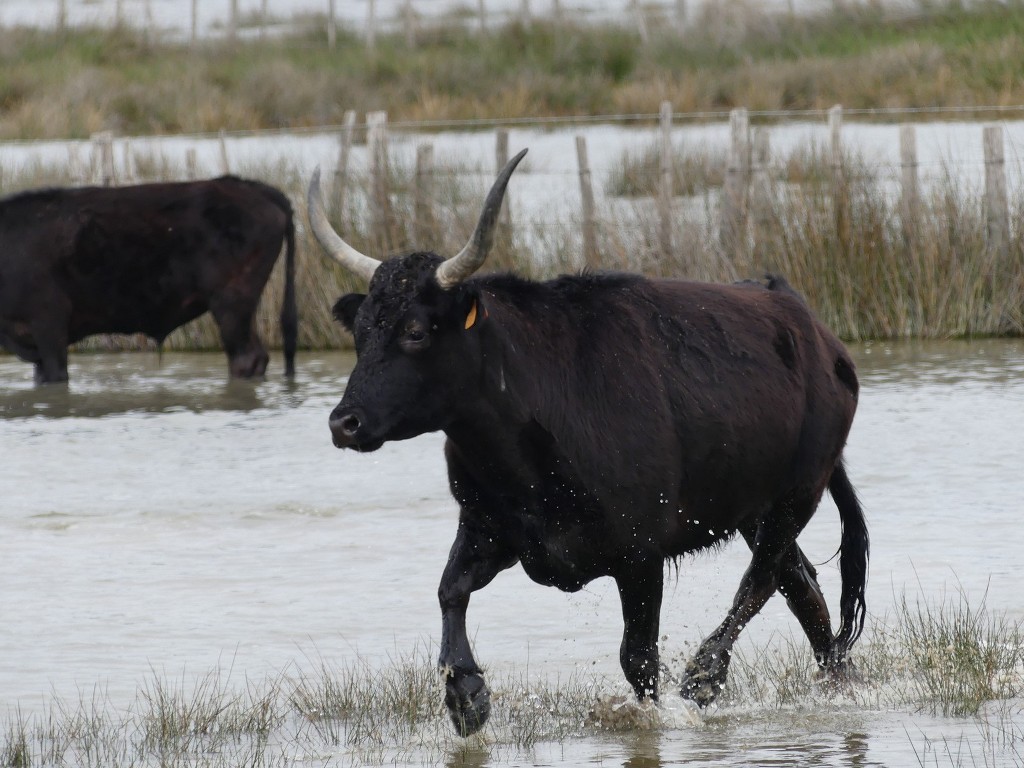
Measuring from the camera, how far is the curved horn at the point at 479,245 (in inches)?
190

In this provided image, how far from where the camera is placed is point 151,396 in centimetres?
1184

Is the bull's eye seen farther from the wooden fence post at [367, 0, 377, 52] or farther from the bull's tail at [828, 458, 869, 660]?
the wooden fence post at [367, 0, 377, 52]

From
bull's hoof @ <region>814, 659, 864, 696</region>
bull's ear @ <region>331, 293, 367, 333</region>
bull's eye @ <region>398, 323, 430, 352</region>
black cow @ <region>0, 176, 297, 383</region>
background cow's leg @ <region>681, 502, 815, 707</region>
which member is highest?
bull's ear @ <region>331, 293, 367, 333</region>

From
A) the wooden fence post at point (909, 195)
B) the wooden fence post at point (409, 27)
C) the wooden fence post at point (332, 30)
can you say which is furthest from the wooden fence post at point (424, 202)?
the wooden fence post at point (332, 30)

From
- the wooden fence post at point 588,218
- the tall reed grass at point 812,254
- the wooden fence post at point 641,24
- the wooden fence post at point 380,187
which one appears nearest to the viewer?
the tall reed grass at point 812,254

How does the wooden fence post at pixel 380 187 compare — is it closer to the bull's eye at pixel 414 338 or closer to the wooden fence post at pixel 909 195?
the wooden fence post at pixel 909 195

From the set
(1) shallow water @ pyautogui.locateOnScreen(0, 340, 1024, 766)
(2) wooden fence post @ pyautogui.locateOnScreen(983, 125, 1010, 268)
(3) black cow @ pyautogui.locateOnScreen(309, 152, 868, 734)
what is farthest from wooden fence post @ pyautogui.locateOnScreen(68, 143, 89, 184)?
(3) black cow @ pyautogui.locateOnScreen(309, 152, 868, 734)

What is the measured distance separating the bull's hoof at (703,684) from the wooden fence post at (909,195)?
28.1ft

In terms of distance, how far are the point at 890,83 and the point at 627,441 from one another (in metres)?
20.9

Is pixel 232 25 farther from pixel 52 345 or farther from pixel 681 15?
pixel 52 345

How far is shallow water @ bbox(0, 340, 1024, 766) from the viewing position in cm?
536

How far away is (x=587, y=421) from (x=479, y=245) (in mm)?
605

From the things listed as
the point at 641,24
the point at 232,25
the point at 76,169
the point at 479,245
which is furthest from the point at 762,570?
the point at 232,25

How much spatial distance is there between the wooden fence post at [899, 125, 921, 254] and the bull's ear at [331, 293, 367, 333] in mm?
8744
